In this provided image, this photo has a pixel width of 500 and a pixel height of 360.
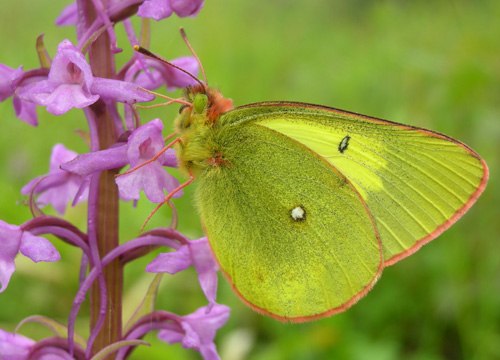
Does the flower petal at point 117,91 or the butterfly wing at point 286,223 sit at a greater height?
the flower petal at point 117,91

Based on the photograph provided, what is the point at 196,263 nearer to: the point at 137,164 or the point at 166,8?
the point at 137,164

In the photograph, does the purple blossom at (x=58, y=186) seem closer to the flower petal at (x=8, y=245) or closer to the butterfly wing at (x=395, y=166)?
the flower petal at (x=8, y=245)

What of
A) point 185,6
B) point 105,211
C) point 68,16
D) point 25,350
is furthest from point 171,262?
point 68,16

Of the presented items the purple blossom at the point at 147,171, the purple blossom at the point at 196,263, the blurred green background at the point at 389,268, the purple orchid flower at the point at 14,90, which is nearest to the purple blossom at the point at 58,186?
the purple orchid flower at the point at 14,90

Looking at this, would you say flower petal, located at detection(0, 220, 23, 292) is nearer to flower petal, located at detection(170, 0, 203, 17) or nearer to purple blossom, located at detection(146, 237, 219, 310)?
purple blossom, located at detection(146, 237, 219, 310)

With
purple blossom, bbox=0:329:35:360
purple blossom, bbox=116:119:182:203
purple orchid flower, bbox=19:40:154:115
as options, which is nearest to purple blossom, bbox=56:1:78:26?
purple orchid flower, bbox=19:40:154:115

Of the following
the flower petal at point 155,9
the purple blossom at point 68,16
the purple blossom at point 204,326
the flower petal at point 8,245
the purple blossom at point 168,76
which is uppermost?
the purple blossom at point 68,16
